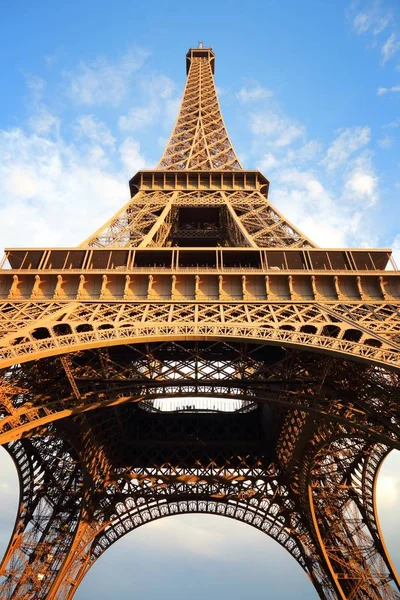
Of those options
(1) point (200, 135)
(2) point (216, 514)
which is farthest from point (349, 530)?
(1) point (200, 135)

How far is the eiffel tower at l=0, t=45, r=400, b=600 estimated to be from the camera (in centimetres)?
1380

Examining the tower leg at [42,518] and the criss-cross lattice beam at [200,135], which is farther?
the criss-cross lattice beam at [200,135]

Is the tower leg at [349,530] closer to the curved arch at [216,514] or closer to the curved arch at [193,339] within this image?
the curved arch at [216,514]

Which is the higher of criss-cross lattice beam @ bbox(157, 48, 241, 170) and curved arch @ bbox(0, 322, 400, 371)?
criss-cross lattice beam @ bbox(157, 48, 241, 170)

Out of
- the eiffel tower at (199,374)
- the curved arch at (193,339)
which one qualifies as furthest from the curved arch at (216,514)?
the curved arch at (193,339)

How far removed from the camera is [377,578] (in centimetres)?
2519

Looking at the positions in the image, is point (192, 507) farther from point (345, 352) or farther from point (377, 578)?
point (345, 352)

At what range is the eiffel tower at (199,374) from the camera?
13.8 meters

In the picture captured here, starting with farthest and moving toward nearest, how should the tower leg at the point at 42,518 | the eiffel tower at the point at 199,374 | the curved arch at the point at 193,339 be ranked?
the tower leg at the point at 42,518
the eiffel tower at the point at 199,374
the curved arch at the point at 193,339

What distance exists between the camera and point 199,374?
21.3 metres

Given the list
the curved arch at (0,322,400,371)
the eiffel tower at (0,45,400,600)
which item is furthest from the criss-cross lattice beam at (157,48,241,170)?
the curved arch at (0,322,400,371)

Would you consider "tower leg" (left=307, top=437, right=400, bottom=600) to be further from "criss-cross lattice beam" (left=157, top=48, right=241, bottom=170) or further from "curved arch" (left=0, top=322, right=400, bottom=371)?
"criss-cross lattice beam" (left=157, top=48, right=241, bottom=170)

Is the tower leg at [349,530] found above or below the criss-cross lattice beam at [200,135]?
below

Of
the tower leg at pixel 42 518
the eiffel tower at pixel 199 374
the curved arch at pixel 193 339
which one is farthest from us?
the tower leg at pixel 42 518
